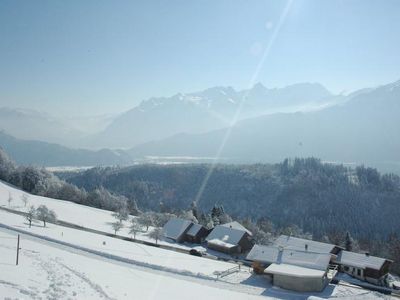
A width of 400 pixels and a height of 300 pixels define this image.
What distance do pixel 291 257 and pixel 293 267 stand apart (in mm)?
3678

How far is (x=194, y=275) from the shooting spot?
4394cm

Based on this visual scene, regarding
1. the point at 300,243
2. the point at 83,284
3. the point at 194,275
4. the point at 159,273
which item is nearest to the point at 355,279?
the point at 300,243

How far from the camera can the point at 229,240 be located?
232 feet

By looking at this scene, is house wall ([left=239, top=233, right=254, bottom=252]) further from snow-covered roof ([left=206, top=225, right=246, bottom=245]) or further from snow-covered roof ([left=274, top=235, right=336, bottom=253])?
snow-covered roof ([left=274, top=235, right=336, bottom=253])

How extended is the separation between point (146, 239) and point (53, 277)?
4563cm

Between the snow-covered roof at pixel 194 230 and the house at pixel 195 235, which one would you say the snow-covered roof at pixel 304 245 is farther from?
the snow-covered roof at pixel 194 230

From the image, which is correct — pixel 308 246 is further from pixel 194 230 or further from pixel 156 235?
pixel 156 235

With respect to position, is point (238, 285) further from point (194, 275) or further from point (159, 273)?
point (159, 273)

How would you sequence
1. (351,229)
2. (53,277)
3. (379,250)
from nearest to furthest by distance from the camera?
(53,277) → (379,250) → (351,229)

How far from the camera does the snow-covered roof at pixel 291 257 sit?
161 ft

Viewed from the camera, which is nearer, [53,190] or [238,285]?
[238,285]

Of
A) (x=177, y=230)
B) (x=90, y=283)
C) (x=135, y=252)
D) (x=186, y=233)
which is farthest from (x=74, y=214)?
(x=90, y=283)

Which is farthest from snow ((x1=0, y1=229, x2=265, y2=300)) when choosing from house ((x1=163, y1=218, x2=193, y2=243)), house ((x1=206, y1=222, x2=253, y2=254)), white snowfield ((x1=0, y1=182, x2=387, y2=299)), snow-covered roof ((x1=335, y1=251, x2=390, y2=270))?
house ((x1=163, y1=218, x2=193, y2=243))

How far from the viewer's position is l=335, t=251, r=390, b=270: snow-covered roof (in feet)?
182
